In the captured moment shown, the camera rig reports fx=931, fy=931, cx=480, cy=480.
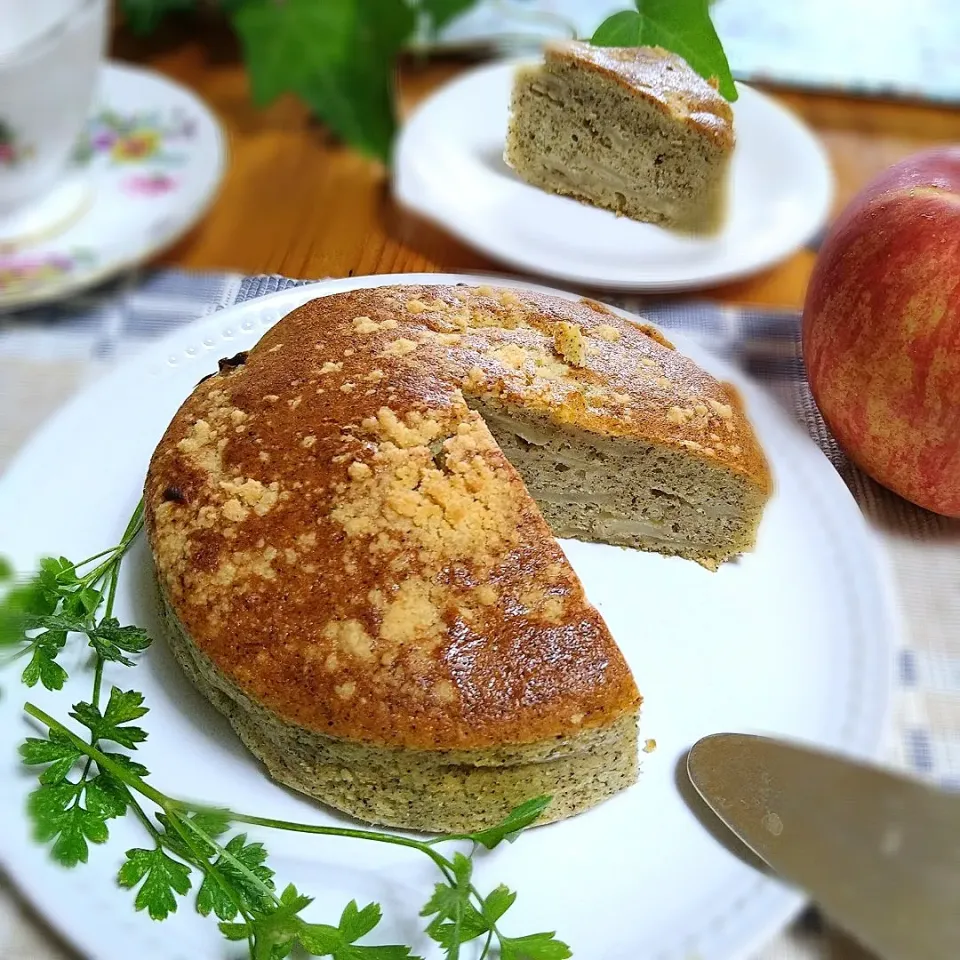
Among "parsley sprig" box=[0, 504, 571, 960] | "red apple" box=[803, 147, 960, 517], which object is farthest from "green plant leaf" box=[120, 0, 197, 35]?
"red apple" box=[803, 147, 960, 517]

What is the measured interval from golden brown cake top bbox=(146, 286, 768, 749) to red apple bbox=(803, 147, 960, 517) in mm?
117

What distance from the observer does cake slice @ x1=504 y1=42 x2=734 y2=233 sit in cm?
56

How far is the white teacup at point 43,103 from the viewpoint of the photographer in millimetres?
1241

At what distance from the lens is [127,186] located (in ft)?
4.84

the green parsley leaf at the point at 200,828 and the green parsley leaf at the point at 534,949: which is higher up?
the green parsley leaf at the point at 534,949

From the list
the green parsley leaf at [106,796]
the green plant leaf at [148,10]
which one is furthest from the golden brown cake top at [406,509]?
the green plant leaf at [148,10]

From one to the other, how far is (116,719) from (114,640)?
0.24ft

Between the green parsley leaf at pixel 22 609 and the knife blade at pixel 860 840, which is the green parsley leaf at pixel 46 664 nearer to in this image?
the green parsley leaf at pixel 22 609

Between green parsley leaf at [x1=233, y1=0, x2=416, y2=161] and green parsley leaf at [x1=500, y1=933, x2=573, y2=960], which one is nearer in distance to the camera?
green parsley leaf at [x1=500, y1=933, x2=573, y2=960]

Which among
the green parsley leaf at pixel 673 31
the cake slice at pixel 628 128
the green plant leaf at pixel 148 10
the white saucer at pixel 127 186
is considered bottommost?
the white saucer at pixel 127 186

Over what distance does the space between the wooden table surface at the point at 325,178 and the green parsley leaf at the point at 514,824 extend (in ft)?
1.32

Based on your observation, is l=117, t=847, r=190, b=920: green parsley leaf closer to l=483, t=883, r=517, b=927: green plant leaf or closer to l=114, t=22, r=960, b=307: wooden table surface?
l=483, t=883, r=517, b=927: green plant leaf

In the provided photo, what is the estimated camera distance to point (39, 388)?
1077 mm

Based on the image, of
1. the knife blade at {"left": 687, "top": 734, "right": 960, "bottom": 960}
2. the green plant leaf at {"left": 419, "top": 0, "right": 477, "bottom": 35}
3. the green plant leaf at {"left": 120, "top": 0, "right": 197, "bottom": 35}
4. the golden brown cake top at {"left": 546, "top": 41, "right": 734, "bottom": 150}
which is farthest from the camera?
the green plant leaf at {"left": 120, "top": 0, "right": 197, "bottom": 35}
